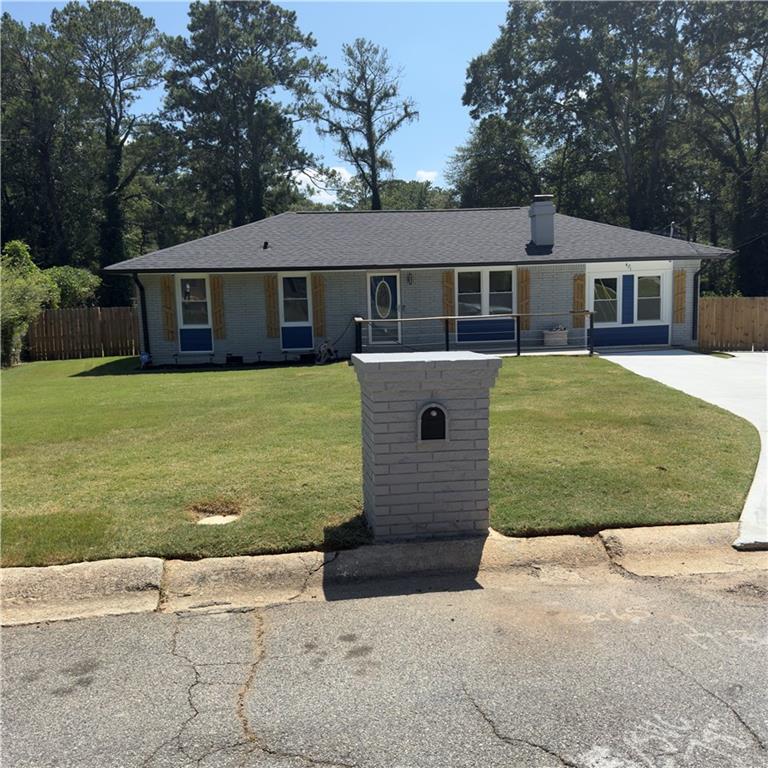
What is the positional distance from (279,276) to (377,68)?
31496 mm

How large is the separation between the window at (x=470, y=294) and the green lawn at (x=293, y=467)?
8.24 metres

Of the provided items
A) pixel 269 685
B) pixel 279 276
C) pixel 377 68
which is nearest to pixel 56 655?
pixel 269 685

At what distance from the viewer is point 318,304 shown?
19.2m

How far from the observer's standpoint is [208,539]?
4969 mm

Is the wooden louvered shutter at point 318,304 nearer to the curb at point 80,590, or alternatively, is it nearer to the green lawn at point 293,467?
the green lawn at point 293,467

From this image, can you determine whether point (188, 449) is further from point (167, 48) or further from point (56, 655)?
point (167, 48)

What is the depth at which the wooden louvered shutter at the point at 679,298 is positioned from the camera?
2000cm

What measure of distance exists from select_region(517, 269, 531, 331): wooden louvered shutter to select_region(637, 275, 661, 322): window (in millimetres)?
3251

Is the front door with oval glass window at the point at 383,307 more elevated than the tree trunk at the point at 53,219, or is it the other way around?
the tree trunk at the point at 53,219

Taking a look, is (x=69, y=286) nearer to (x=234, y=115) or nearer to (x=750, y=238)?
(x=234, y=115)

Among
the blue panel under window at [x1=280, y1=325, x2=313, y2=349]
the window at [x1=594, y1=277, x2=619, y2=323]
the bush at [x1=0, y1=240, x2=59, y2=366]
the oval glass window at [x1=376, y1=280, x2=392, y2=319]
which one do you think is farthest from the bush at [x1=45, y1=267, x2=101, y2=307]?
the window at [x1=594, y1=277, x2=619, y2=323]

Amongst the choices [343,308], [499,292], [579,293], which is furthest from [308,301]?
[579,293]

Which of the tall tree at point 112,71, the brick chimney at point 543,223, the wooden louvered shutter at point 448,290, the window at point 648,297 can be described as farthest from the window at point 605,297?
the tall tree at point 112,71

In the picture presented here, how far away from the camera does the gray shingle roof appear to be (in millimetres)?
18875
